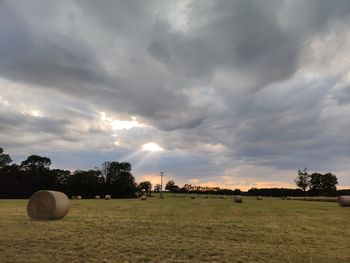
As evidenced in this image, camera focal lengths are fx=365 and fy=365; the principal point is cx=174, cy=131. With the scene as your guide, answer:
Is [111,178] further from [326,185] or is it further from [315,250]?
[315,250]

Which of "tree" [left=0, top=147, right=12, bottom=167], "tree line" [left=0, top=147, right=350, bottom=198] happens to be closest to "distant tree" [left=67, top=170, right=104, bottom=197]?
"tree line" [left=0, top=147, right=350, bottom=198]

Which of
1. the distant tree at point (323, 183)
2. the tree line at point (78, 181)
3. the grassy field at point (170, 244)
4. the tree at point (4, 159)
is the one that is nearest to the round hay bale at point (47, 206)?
the grassy field at point (170, 244)

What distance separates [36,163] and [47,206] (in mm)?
112901

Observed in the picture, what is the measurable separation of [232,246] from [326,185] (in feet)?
505

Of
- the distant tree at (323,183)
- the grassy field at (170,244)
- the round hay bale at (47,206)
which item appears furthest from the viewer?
the distant tree at (323,183)

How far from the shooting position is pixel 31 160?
412ft

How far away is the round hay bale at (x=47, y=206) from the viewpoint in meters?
21.1

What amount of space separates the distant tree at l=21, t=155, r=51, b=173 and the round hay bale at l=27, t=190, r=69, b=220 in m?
108

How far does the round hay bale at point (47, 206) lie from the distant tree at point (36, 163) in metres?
108

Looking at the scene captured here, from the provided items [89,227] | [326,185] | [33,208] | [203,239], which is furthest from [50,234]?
[326,185]

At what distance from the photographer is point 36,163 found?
127 metres

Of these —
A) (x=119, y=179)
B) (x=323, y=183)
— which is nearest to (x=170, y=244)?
(x=119, y=179)

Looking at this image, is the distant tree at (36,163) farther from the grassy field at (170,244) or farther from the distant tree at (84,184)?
the grassy field at (170,244)

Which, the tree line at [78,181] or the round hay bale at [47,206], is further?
the tree line at [78,181]
